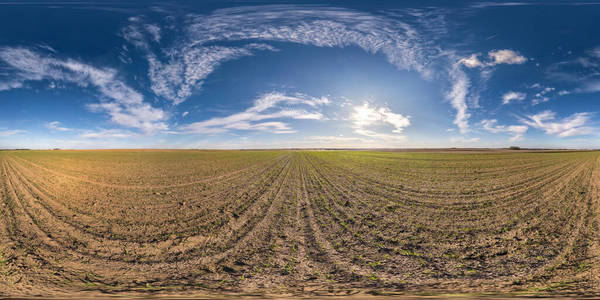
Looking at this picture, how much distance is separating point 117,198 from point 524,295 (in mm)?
12972

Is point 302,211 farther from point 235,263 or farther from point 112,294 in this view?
point 112,294

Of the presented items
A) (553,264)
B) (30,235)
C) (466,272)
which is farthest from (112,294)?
(553,264)

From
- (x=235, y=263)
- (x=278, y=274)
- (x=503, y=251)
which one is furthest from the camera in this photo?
(x=503, y=251)

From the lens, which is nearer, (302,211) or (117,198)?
(302,211)

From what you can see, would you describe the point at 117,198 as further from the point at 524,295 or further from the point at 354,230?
the point at 524,295

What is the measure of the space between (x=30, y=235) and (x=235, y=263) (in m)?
5.80

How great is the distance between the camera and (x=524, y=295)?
3.58 meters

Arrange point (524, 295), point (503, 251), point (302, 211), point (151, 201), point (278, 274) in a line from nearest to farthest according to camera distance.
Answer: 1. point (524, 295)
2. point (278, 274)
3. point (503, 251)
4. point (302, 211)
5. point (151, 201)

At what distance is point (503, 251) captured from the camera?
4.80m

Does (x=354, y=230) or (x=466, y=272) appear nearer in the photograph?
(x=466, y=272)

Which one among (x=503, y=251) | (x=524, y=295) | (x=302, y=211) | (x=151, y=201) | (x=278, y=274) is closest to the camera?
(x=524, y=295)

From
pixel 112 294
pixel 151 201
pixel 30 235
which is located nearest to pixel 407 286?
pixel 112 294

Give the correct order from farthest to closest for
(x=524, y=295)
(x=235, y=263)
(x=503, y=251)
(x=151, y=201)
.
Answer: (x=151, y=201)
(x=503, y=251)
(x=235, y=263)
(x=524, y=295)

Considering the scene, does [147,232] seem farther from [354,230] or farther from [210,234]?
[354,230]
